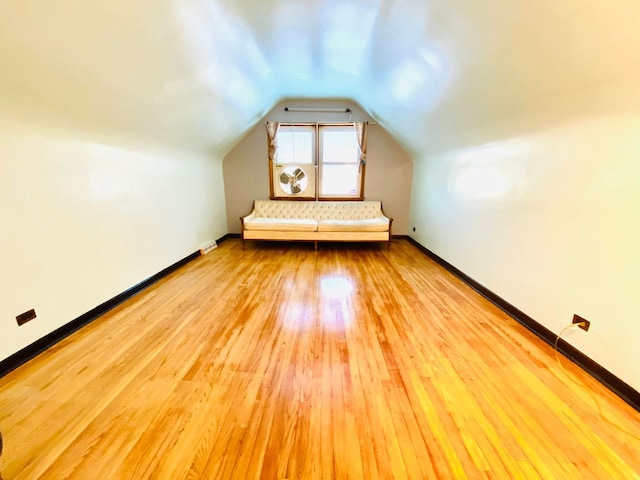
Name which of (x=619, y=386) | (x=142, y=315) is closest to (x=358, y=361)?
(x=619, y=386)

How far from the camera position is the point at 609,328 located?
5.24 ft

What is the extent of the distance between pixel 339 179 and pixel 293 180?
89cm

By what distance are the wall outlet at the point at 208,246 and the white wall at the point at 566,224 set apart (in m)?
3.77

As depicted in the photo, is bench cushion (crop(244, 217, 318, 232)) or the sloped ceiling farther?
bench cushion (crop(244, 217, 318, 232))

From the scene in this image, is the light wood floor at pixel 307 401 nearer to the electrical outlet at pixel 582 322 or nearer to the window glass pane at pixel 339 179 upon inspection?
the electrical outlet at pixel 582 322

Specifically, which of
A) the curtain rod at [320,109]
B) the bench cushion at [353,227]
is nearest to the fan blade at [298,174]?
the curtain rod at [320,109]

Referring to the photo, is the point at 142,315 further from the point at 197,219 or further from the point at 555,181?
the point at 555,181

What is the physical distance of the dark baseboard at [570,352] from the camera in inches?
58.5

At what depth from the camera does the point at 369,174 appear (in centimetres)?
501

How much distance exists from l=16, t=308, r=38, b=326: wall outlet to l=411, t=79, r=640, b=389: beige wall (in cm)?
373

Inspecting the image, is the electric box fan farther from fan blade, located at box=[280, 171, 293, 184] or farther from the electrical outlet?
the electrical outlet

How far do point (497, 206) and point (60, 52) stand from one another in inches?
139

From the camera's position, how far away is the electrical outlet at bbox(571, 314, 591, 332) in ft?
5.68

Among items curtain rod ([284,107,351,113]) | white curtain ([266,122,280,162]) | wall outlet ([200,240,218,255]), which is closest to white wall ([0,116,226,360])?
wall outlet ([200,240,218,255])
